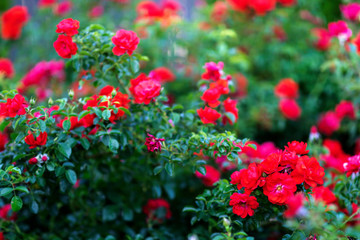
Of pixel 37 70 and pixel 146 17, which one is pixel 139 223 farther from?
pixel 146 17

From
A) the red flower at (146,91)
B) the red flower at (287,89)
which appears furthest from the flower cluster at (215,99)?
the red flower at (287,89)

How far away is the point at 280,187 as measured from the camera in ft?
3.74

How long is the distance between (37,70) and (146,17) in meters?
0.88

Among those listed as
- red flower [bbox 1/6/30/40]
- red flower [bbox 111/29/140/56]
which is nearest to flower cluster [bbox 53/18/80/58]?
red flower [bbox 111/29/140/56]

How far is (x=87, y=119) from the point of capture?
1367 millimetres

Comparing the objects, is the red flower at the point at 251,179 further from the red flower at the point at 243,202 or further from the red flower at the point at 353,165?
the red flower at the point at 353,165

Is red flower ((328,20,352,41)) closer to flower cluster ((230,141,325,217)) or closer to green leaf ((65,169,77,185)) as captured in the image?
flower cluster ((230,141,325,217))

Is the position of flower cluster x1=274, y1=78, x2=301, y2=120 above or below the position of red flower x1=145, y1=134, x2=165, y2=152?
below

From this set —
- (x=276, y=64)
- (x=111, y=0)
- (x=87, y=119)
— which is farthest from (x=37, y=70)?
(x=276, y=64)

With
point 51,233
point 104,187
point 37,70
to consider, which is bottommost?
point 51,233

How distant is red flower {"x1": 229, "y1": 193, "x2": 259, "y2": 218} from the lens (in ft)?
3.84

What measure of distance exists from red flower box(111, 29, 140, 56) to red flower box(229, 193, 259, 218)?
24.8 inches

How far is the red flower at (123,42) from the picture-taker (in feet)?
4.50

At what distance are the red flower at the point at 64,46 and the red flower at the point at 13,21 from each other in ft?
4.91
